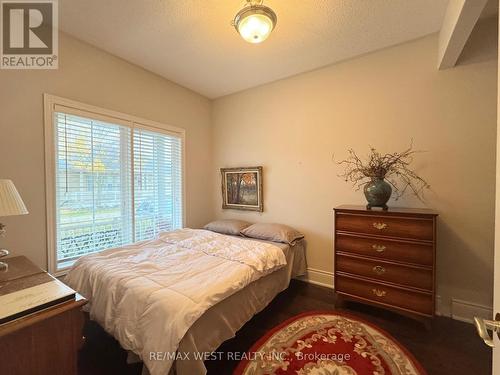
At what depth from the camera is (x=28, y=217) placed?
75.2 inches

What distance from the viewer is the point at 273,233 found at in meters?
2.67

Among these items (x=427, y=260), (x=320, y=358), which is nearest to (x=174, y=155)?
(x=320, y=358)

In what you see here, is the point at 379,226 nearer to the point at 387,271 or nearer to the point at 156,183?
the point at 387,271

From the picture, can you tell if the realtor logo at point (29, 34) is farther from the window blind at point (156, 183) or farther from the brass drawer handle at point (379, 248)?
the brass drawer handle at point (379, 248)

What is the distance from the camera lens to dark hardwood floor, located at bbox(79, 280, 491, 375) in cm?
152

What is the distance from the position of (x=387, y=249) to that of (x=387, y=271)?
0.20 metres

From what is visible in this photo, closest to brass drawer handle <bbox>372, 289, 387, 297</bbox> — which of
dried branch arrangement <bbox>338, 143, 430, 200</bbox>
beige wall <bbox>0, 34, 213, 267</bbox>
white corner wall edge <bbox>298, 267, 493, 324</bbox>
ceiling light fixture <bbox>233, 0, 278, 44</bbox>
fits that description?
white corner wall edge <bbox>298, 267, 493, 324</bbox>

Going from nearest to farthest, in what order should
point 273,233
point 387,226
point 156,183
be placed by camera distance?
point 387,226 → point 273,233 → point 156,183

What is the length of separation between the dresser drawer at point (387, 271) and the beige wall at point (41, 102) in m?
2.79

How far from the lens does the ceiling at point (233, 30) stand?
70.9 inches

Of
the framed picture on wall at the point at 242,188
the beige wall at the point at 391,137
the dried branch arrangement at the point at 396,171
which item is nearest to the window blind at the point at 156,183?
the framed picture on wall at the point at 242,188

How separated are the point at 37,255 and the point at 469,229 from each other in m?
3.86

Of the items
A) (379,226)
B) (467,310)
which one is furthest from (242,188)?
(467,310)

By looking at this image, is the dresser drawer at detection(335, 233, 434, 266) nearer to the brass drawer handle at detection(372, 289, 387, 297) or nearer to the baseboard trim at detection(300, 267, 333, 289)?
the brass drawer handle at detection(372, 289, 387, 297)
